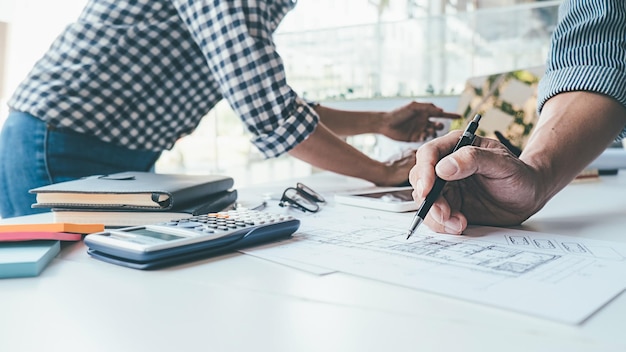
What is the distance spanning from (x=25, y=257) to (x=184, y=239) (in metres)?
0.13

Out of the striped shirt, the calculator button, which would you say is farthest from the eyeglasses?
the striped shirt

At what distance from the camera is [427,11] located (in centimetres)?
545

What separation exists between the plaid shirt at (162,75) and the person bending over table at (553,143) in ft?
1.36

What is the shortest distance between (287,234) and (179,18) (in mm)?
719

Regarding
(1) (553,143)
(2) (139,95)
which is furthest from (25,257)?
(2) (139,95)

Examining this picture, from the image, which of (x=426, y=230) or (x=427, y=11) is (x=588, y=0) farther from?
(x=427, y=11)

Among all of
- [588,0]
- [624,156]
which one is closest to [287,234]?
[588,0]

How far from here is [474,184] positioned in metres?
0.64

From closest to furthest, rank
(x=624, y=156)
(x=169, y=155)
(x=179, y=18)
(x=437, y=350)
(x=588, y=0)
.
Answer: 1. (x=437, y=350)
2. (x=588, y=0)
3. (x=179, y=18)
4. (x=624, y=156)
5. (x=169, y=155)

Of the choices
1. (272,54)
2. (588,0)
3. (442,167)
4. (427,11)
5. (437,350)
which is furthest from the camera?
(427,11)

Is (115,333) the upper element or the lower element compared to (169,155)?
upper

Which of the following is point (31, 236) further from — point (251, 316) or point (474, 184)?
point (474, 184)

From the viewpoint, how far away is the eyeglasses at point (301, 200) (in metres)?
0.79

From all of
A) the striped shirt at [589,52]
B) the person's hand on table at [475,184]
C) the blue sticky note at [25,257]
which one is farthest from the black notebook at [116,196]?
the striped shirt at [589,52]
